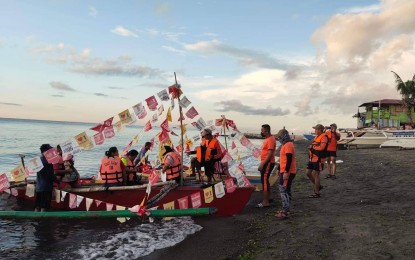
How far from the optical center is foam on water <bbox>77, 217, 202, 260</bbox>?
305 inches

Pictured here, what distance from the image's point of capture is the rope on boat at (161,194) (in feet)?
32.8

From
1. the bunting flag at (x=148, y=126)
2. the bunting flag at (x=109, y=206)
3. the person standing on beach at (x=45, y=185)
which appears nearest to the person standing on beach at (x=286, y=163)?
the bunting flag at (x=109, y=206)

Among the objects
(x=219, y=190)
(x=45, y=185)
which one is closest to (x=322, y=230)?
(x=219, y=190)

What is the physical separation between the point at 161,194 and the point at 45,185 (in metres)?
3.40

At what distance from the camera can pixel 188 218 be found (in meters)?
10.4

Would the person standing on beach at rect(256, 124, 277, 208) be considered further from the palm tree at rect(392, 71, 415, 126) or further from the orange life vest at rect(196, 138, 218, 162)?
the palm tree at rect(392, 71, 415, 126)

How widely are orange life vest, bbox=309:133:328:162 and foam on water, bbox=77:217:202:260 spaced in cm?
413

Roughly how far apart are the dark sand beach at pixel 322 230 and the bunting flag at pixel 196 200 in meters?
0.42

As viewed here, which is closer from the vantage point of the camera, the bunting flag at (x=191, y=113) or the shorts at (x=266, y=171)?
the shorts at (x=266, y=171)

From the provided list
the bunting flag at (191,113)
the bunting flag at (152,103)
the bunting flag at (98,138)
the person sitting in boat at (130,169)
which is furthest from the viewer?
the person sitting in boat at (130,169)

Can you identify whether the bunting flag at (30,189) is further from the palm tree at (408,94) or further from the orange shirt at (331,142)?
the palm tree at (408,94)

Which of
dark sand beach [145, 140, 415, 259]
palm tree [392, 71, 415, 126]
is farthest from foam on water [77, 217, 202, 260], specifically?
palm tree [392, 71, 415, 126]

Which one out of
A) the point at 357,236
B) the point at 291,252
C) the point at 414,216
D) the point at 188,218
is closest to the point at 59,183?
the point at 188,218

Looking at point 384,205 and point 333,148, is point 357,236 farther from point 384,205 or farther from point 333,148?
point 333,148
